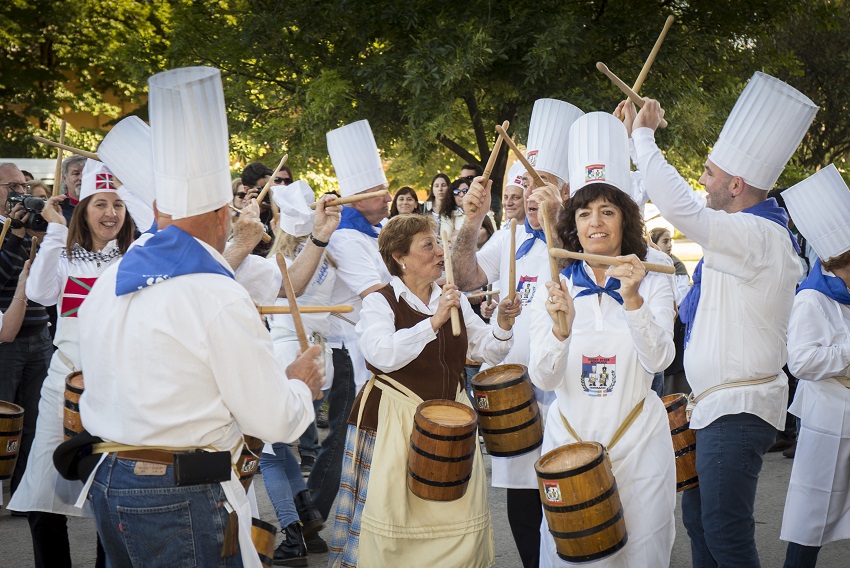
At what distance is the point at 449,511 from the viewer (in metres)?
4.84

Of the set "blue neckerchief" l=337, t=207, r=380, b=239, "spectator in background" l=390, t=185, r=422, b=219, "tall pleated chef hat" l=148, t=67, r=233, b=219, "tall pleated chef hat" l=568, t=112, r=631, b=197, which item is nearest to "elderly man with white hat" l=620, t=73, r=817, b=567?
"tall pleated chef hat" l=568, t=112, r=631, b=197

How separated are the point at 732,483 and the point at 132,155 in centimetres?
302

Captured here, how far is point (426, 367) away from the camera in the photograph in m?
5.00

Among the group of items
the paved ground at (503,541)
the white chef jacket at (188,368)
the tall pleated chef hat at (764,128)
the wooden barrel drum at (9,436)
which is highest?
the tall pleated chef hat at (764,128)

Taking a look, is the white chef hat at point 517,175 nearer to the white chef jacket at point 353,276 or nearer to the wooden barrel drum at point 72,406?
the white chef jacket at point 353,276

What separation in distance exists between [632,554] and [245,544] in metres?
1.75

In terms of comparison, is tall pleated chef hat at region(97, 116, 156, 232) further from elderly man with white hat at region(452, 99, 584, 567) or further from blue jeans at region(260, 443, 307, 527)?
blue jeans at region(260, 443, 307, 527)

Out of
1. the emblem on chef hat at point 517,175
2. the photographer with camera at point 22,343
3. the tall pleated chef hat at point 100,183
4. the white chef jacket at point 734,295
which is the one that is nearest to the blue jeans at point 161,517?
the white chef jacket at point 734,295

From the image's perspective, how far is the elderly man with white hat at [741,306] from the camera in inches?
166

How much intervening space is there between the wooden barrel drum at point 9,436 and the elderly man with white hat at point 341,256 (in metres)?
1.82

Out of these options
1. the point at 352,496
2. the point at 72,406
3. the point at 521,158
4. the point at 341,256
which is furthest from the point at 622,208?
the point at 72,406

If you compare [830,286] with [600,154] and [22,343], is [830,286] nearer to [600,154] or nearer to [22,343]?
[600,154]

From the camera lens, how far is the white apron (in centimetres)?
416

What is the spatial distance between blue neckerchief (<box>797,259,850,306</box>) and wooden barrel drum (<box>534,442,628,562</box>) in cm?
196
